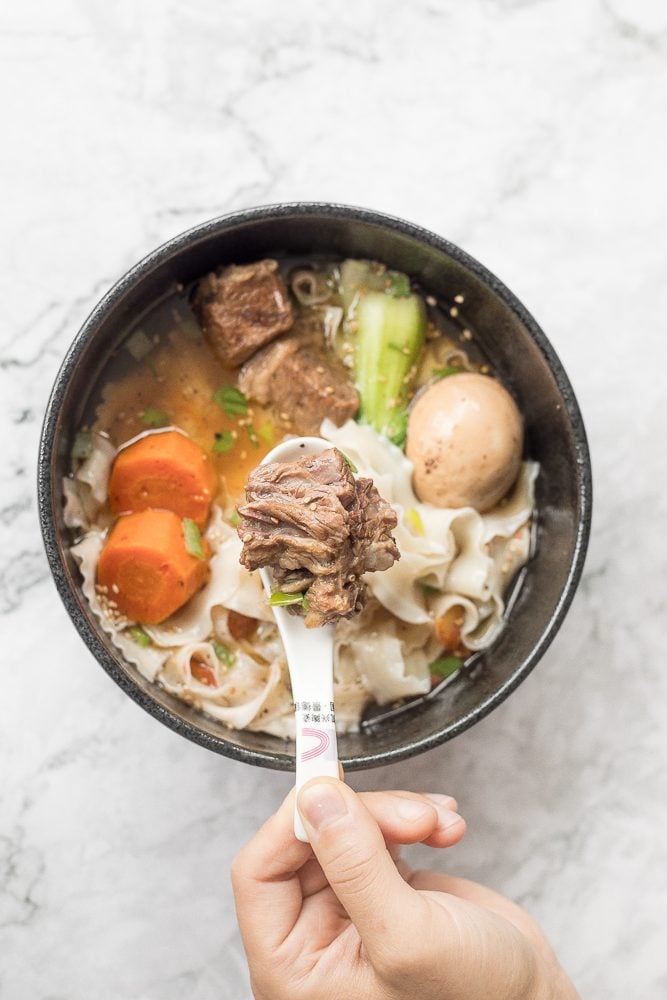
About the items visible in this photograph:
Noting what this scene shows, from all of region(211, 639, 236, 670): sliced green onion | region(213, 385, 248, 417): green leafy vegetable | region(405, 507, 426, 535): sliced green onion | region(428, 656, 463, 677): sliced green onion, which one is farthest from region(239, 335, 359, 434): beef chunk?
region(428, 656, 463, 677): sliced green onion

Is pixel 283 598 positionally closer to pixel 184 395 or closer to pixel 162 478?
pixel 162 478

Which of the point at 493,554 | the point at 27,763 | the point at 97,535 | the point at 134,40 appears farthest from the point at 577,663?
the point at 134,40

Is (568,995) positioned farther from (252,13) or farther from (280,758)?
(252,13)

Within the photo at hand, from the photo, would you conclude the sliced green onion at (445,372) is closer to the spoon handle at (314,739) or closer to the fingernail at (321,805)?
the spoon handle at (314,739)

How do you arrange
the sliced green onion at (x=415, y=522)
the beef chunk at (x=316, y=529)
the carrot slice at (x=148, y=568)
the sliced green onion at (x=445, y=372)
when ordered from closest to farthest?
the beef chunk at (x=316, y=529) < the carrot slice at (x=148, y=568) < the sliced green onion at (x=415, y=522) < the sliced green onion at (x=445, y=372)

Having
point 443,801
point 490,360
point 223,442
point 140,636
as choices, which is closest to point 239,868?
point 443,801

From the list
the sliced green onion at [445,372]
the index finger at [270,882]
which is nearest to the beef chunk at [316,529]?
the index finger at [270,882]
